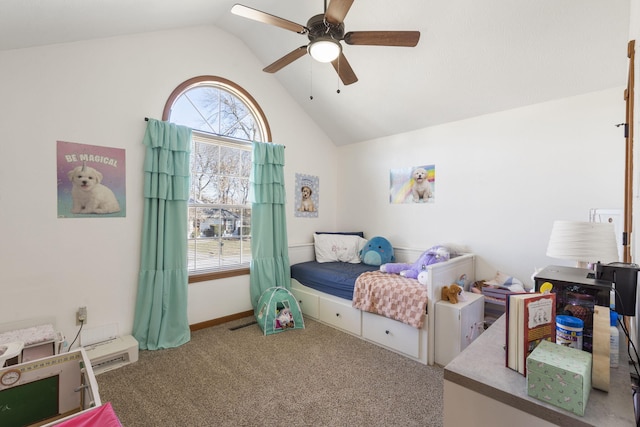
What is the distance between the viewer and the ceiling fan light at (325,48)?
5.89 feet

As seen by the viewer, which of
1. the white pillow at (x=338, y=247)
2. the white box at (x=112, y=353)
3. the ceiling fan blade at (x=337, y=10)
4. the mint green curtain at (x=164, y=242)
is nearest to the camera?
the ceiling fan blade at (x=337, y=10)

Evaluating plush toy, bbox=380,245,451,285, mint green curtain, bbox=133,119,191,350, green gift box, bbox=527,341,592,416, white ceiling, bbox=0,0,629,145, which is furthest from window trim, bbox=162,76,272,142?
green gift box, bbox=527,341,592,416

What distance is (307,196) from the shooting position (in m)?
3.97

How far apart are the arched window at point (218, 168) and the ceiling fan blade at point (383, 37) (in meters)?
1.83

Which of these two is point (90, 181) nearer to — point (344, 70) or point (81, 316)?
point (81, 316)

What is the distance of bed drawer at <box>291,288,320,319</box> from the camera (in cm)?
328

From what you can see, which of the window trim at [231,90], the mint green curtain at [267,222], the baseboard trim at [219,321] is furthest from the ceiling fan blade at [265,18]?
the baseboard trim at [219,321]

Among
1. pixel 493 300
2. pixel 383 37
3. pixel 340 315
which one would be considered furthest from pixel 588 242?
pixel 340 315

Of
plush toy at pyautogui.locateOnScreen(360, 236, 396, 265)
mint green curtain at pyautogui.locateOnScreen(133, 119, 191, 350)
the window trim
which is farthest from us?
plush toy at pyautogui.locateOnScreen(360, 236, 396, 265)

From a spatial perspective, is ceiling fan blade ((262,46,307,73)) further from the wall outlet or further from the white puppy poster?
the wall outlet

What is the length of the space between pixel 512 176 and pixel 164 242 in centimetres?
336

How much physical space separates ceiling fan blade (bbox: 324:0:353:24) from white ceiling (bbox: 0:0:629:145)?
897mm

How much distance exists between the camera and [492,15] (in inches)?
84.3

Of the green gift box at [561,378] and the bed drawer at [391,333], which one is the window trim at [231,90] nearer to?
the bed drawer at [391,333]
